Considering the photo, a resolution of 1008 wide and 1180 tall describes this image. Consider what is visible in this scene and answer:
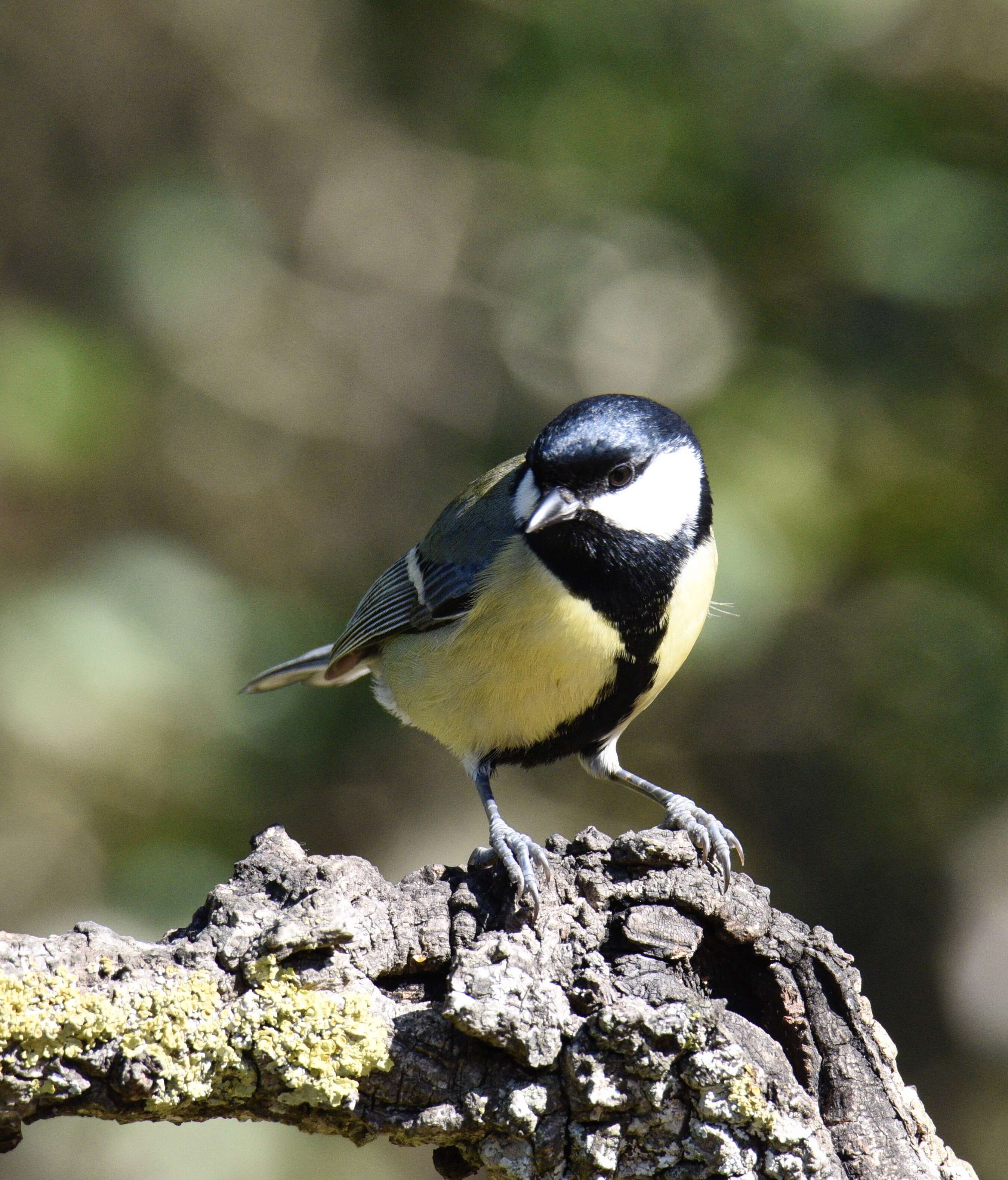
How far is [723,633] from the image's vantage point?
2.89 meters

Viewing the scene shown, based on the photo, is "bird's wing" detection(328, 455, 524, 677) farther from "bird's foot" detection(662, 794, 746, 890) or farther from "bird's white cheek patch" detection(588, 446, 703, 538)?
"bird's foot" detection(662, 794, 746, 890)

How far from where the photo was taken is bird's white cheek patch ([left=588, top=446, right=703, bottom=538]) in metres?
2.20

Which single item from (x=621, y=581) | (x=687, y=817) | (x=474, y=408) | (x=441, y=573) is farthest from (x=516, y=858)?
(x=474, y=408)

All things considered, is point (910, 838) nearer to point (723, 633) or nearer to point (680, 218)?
point (723, 633)

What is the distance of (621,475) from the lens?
2.20 metres

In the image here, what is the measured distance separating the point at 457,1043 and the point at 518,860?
0.95 feet

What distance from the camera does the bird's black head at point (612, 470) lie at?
2148 mm

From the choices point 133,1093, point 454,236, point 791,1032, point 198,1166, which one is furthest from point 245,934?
point 454,236

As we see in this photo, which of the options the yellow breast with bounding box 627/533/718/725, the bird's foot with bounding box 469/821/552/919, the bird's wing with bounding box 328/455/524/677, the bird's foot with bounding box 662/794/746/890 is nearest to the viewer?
the bird's foot with bounding box 469/821/552/919

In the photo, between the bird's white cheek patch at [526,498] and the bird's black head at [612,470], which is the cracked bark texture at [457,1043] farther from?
the bird's white cheek patch at [526,498]

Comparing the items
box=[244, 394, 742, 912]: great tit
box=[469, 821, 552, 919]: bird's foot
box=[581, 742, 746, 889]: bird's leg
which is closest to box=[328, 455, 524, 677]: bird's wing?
box=[244, 394, 742, 912]: great tit

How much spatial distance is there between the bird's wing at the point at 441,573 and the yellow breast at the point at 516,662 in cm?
7

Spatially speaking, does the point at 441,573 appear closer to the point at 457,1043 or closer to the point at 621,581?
the point at 621,581

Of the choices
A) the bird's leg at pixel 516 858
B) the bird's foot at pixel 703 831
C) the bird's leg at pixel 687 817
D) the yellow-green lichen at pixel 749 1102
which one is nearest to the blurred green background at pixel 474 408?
the bird's leg at pixel 687 817
